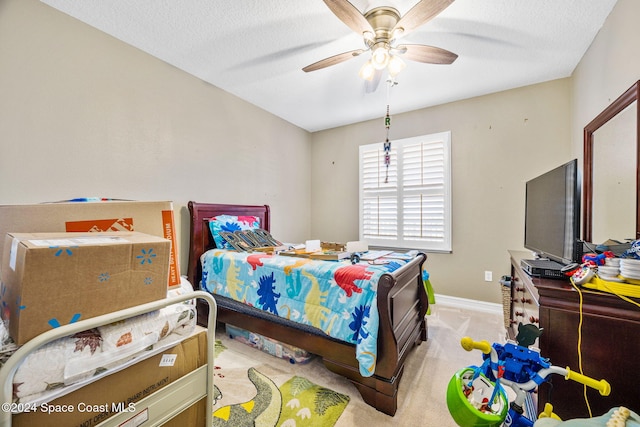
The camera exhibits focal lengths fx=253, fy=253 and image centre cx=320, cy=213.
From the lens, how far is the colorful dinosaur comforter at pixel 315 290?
1.56 m

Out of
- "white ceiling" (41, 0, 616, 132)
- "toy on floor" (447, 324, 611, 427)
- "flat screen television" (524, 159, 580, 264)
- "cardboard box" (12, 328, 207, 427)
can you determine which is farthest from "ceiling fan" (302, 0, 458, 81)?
"cardboard box" (12, 328, 207, 427)

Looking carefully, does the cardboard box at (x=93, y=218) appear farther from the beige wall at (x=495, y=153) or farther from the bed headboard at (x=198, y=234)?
the beige wall at (x=495, y=153)

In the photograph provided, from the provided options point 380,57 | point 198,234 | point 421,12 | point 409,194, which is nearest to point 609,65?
point 421,12

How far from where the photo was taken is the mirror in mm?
1516

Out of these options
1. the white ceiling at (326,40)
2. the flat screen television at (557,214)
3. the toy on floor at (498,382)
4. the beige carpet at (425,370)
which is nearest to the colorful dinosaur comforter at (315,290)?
the beige carpet at (425,370)

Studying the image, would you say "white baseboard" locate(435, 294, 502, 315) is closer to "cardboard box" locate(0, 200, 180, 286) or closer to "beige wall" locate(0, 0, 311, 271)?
"beige wall" locate(0, 0, 311, 271)

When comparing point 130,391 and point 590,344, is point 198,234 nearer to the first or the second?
point 130,391

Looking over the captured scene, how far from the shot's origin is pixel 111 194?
6.89 feet

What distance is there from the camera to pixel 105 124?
2.07 metres

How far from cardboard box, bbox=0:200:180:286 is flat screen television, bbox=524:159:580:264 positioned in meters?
1.98

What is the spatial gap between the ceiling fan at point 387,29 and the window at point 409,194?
156 centimetres

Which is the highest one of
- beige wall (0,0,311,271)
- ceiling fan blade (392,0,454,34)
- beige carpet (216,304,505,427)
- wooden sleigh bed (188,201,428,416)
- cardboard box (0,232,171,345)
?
ceiling fan blade (392,0,454,34)

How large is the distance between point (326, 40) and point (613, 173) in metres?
2.31

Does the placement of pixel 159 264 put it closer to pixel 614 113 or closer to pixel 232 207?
pixel 232 207
